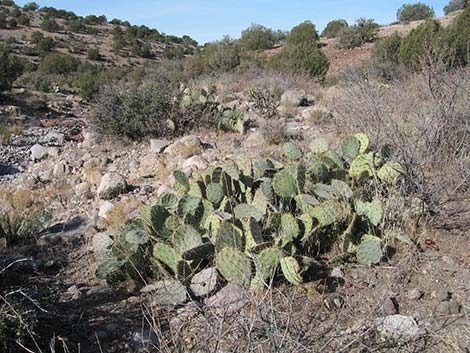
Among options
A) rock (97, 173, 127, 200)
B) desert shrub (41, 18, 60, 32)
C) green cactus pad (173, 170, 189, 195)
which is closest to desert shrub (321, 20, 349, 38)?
desert shrub (41, 18, 60, 32)

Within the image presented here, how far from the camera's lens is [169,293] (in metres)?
3.25

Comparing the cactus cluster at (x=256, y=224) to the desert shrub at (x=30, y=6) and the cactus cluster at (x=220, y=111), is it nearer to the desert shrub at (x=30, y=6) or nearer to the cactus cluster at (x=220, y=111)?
the cactus cluster at (x=220, y=111)

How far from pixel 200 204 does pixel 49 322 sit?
1524 mm

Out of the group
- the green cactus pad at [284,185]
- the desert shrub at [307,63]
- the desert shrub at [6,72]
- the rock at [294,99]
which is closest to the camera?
the green cactus pad at [284,185]

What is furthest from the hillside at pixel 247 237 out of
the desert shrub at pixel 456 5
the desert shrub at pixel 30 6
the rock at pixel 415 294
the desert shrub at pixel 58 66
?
the desert shrub at pixel 30 6

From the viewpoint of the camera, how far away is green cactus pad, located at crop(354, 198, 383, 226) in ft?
12.7

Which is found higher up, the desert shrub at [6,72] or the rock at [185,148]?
the desert shrub at [6,72]

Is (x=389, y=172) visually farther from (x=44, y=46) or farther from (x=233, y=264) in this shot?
(x=44, y=46)

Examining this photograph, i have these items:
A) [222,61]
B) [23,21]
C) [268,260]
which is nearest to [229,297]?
[268,260]

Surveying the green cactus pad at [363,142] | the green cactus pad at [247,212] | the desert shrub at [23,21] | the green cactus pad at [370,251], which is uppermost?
the desert shrub at [23,21]

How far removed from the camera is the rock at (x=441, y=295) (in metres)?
3.16

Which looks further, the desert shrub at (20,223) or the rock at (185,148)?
the rock at (185,148)

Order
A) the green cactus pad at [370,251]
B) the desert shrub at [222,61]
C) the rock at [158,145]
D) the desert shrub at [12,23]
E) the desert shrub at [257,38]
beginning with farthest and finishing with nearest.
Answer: the desert shrub at [12,23]
the desert shrub at [257,38]
the desert shrub at [222,61]
the rock at [158,145]
the green cactus pad at [370,251]

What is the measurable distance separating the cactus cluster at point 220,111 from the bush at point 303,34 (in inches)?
859
